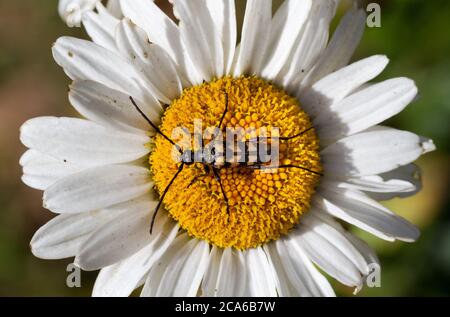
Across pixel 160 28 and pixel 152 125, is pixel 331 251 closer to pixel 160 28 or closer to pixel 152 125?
pixel 152 125

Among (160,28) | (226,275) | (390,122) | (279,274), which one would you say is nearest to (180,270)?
(226,275)

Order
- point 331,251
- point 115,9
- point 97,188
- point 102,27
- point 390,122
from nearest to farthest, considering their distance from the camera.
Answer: point 97,188 → point 331,251 → point 102,27 → point 115,9 → point 390,122

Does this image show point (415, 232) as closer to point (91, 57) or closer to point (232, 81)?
point (232, 81)

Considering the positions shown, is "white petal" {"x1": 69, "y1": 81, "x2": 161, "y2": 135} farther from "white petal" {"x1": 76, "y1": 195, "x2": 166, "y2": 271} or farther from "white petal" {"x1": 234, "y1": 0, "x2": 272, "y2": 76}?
"white petal" {"x1": 234, "y1": 0, "x2": 272, "y2": 76}

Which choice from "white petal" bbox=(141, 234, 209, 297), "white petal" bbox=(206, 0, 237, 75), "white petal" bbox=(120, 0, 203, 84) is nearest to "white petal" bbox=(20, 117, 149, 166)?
"white petal" bbox=(120, 0, 203, 84)

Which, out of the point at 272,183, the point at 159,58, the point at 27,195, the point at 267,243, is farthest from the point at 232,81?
the point at 27,195

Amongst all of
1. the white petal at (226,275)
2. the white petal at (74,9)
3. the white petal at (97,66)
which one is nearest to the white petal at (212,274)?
the white petal at (226,275)
